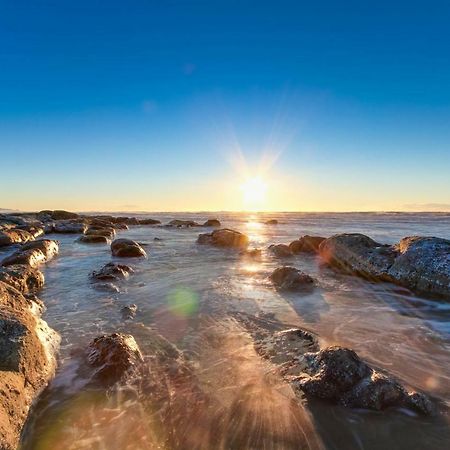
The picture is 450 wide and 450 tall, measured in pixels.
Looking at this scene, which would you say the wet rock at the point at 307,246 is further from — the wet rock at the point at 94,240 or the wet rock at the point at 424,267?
the wet rock at the point at 94,240

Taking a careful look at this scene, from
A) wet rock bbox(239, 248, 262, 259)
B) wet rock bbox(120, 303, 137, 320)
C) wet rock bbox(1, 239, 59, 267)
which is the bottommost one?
wet rock bbox(239, 248, 262, 259)

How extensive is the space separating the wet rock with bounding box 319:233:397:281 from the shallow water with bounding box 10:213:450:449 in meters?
0.56

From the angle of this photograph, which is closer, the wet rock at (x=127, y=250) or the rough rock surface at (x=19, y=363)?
the rough rock surface at (x=19, y=363)

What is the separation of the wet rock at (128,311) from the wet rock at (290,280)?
11.8ft

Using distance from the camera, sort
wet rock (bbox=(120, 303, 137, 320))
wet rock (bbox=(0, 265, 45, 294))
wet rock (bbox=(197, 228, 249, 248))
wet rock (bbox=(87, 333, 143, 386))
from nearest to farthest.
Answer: wet rock (bbox=(87, 333, 143, 386)) < wet rock (bbox=(120, 303, 137, 320)) < wet rock (bbox=(0, 265, 45, 294)) < wet rock (bbox=(197, 228, 249, 248))

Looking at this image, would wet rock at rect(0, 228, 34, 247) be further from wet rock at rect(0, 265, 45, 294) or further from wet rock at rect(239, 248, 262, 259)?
wet rock at rect(239, 248, 262, 259)

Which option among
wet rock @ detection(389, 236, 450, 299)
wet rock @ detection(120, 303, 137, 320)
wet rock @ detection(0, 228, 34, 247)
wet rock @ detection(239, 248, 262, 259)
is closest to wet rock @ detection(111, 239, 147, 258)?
wet rock @ detection(239, 248, 262, 259)

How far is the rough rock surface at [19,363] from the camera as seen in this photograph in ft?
10.4

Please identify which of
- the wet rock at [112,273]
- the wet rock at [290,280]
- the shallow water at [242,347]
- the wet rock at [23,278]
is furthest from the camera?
the wet rock at [112,273]

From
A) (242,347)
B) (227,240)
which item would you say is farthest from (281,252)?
(242,347)

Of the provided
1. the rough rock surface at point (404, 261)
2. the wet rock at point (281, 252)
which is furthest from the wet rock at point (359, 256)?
the wet rock at point (281, 252)

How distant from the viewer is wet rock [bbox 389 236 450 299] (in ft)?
28.0

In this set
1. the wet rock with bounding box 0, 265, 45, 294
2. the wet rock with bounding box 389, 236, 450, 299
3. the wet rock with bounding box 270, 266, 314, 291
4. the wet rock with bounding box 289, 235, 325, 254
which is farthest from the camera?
the wet rock with bounding box 289, 235, 325, 254

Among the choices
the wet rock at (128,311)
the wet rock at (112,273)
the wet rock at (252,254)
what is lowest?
the wet rock at (252,254)
